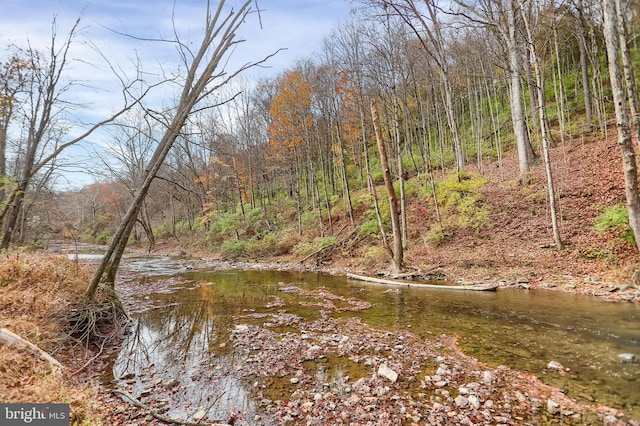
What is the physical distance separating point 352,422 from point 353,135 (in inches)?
1048

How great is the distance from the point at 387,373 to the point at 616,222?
1048cm

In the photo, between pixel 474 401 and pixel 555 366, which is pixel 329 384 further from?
pixel 555 366

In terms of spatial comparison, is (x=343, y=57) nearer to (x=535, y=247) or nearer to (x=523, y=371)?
(x=535, y=247)

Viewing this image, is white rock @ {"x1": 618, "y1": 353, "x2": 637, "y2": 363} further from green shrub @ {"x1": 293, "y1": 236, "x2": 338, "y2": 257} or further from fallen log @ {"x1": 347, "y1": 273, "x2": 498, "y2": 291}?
green shrub @ {"x1": 293, "y1": 236, "x2": 338, "y2": 257}

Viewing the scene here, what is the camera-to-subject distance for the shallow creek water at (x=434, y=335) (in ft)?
13.5

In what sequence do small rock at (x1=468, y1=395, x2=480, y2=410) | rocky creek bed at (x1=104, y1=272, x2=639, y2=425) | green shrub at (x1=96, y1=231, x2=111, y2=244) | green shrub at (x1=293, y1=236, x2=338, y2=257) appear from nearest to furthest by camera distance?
Result: rocky creek bed at (x1=104, y1=272, x2=639, y2=425) < small rock at (x1=468, y1=395, x2=480, y2=410) < green shrub at (x1=293, y1=236, x2=338, y2=257) < green shrub at (x1=96, y1=231, x2=111, y2=244)

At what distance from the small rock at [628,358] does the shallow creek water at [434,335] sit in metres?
0.08

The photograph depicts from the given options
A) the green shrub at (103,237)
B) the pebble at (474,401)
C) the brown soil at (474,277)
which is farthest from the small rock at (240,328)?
the green shrub at (103,237)

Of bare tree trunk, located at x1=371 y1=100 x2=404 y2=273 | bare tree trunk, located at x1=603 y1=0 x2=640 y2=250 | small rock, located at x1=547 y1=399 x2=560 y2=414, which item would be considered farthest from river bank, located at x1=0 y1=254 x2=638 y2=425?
bare tree trunk, located at x1=603 y1=0 x2=640 y2=250

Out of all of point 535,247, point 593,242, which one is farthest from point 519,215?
point 593,242

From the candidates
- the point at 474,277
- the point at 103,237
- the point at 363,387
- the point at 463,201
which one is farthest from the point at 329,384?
the point at 103,237

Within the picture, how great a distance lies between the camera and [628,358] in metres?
4.52

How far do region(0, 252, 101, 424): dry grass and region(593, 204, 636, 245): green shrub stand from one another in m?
13.3

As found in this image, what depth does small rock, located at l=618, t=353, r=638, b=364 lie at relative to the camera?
446 centimetres
